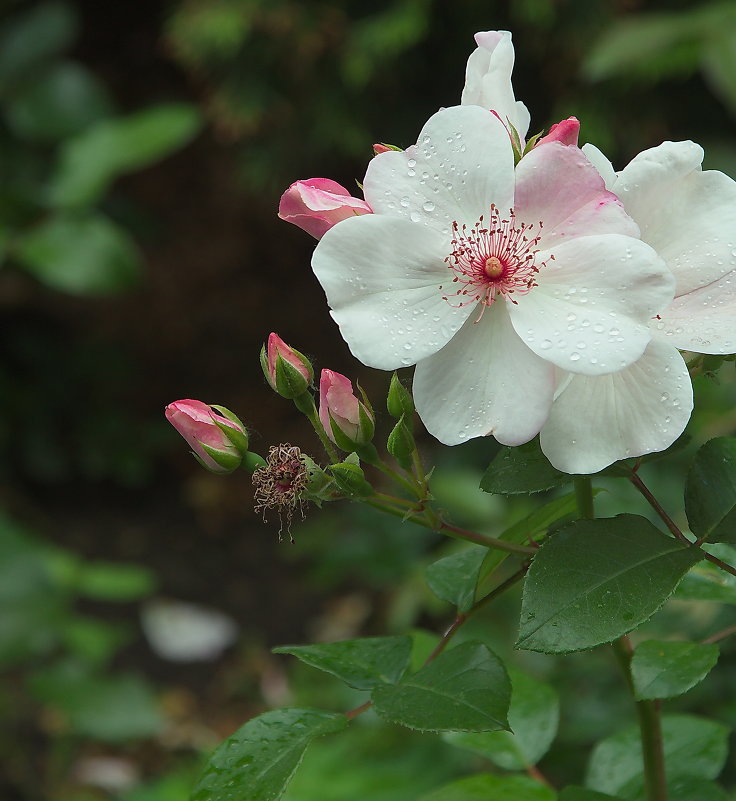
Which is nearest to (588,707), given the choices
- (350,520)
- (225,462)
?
(225,462)

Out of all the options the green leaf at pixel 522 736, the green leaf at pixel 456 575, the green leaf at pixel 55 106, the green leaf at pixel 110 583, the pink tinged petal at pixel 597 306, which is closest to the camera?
the pink tinged petal at pixel 597 306

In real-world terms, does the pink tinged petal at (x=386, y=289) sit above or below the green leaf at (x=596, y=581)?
above

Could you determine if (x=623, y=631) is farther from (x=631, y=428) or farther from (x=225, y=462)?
(x=225, y=462)

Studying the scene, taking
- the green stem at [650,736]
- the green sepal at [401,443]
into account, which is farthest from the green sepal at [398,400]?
the green stem at [650,736]

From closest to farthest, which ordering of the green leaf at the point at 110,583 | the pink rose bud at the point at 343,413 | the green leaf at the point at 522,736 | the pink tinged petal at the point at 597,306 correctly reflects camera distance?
the pink tinged petal at the point at 597,306 < the pink rose bud at the point at 343,413 < the green leaf at the point at 522,736 < the green leaf at the point at 110,583

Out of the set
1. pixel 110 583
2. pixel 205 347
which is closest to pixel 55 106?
pixel 110 583

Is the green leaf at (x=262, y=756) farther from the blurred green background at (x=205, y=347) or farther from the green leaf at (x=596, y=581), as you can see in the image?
the blurred green background at (x=205, y=347)

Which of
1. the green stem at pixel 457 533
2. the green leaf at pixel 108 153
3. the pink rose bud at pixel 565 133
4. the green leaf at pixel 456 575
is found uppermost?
the green leaf at pixel 108 153
